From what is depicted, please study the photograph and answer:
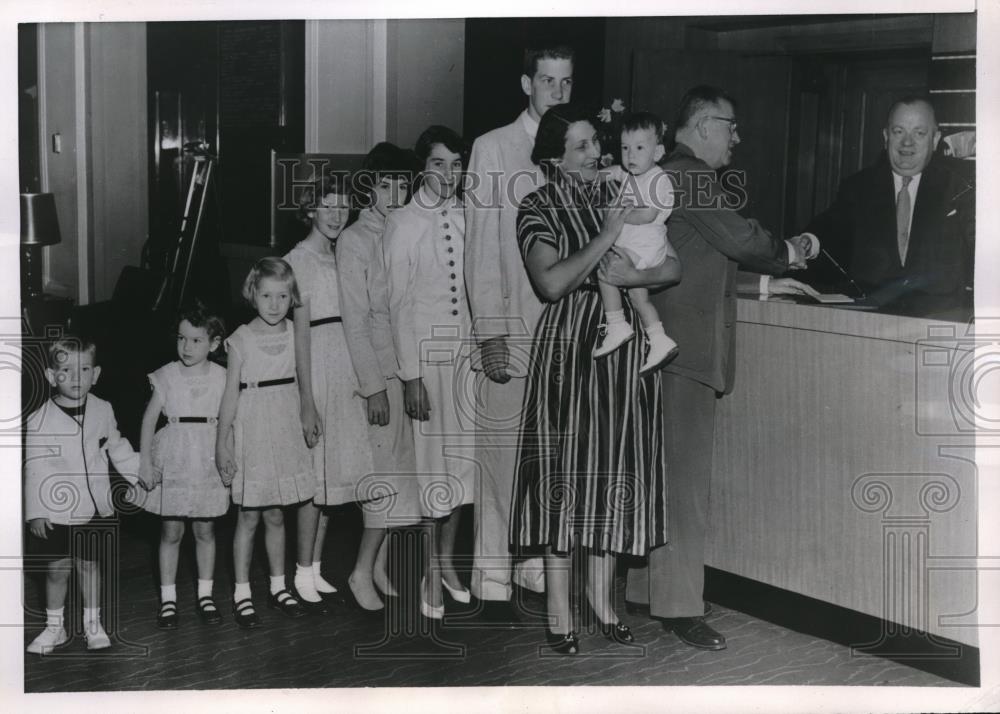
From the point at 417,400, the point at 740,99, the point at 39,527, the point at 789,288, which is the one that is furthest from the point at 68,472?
the point at 740,99

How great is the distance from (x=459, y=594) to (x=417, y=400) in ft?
2.23

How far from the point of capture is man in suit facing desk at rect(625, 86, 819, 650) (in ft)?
17.1

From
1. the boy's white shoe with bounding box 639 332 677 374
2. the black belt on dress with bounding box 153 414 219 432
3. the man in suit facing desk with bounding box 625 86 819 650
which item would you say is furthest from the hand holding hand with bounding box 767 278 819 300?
the black belt on dress with bounding box 153 414 219 432

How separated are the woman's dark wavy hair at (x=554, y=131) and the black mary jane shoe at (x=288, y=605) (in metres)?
1.66

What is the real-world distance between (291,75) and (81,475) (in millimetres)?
1503

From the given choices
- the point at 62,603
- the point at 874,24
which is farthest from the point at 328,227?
the point at 874,24

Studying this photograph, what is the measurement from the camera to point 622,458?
5.16 metres

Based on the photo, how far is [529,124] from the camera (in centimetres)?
523

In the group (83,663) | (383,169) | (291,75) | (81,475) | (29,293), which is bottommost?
(83,663)

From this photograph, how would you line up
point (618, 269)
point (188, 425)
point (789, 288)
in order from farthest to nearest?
point (789, 288) → point (188, 425) → point (618, 269)

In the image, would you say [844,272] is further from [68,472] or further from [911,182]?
[68,472]


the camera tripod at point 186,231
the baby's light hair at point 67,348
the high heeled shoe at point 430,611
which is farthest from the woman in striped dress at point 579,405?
the baby's light hair at point 67,348

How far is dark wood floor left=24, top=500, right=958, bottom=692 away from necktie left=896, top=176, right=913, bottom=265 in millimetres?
1344

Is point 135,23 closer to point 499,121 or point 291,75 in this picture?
point 291,75
